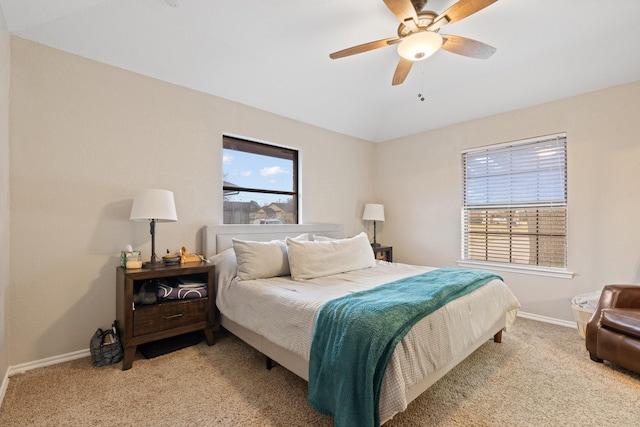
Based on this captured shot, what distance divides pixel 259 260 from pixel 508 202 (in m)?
3.02

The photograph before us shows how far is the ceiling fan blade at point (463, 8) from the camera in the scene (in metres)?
1.71

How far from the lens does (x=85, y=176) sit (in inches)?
95.1

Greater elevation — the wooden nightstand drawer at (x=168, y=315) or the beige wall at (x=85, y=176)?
the beige wall at (x=85, y=176)

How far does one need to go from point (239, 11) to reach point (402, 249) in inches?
142

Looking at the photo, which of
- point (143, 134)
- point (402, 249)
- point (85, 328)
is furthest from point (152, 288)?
point (402, 249)

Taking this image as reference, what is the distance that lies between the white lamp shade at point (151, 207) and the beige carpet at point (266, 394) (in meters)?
1.12

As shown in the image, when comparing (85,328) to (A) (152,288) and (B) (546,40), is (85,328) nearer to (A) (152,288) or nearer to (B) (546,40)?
(A) (152,288)

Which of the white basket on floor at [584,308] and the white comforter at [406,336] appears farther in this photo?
the white basket on floor at [584,308]

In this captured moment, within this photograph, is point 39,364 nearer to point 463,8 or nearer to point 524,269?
point 463,8

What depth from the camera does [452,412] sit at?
5.63 feet

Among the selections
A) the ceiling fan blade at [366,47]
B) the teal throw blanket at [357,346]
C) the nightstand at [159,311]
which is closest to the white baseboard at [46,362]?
the nightstand at [159,311]

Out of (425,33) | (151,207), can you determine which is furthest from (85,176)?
(425,33)

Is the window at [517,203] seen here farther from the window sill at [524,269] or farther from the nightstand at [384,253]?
the nightstand at [384,253]

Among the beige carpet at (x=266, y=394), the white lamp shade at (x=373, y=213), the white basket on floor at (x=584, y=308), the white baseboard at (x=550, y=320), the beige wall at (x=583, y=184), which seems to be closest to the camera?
the beige carpet at (x=266, y=394)
